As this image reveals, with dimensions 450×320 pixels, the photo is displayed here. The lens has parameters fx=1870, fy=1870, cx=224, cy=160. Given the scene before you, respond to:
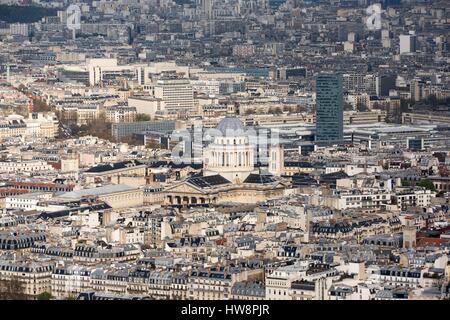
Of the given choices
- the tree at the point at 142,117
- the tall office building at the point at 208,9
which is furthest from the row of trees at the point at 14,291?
the tall office building at the point at 208,9

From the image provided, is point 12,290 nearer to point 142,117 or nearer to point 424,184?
point 424,184

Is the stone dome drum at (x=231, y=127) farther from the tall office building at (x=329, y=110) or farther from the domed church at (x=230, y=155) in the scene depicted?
the tall office building at (x=329, y=110)

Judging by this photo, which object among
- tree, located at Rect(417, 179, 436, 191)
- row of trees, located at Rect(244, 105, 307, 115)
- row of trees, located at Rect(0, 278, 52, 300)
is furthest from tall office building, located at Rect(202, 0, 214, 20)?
row of trees, located at Rect(0, 278, 52, 300)

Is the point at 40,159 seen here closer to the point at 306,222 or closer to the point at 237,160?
the point at 237,160

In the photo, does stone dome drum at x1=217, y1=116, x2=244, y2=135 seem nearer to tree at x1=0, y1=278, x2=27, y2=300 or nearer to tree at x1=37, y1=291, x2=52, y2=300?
tree at x1=0, y1=278, x2=27, y2=300

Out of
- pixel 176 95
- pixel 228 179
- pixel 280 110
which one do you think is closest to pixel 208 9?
pixel 176 95
